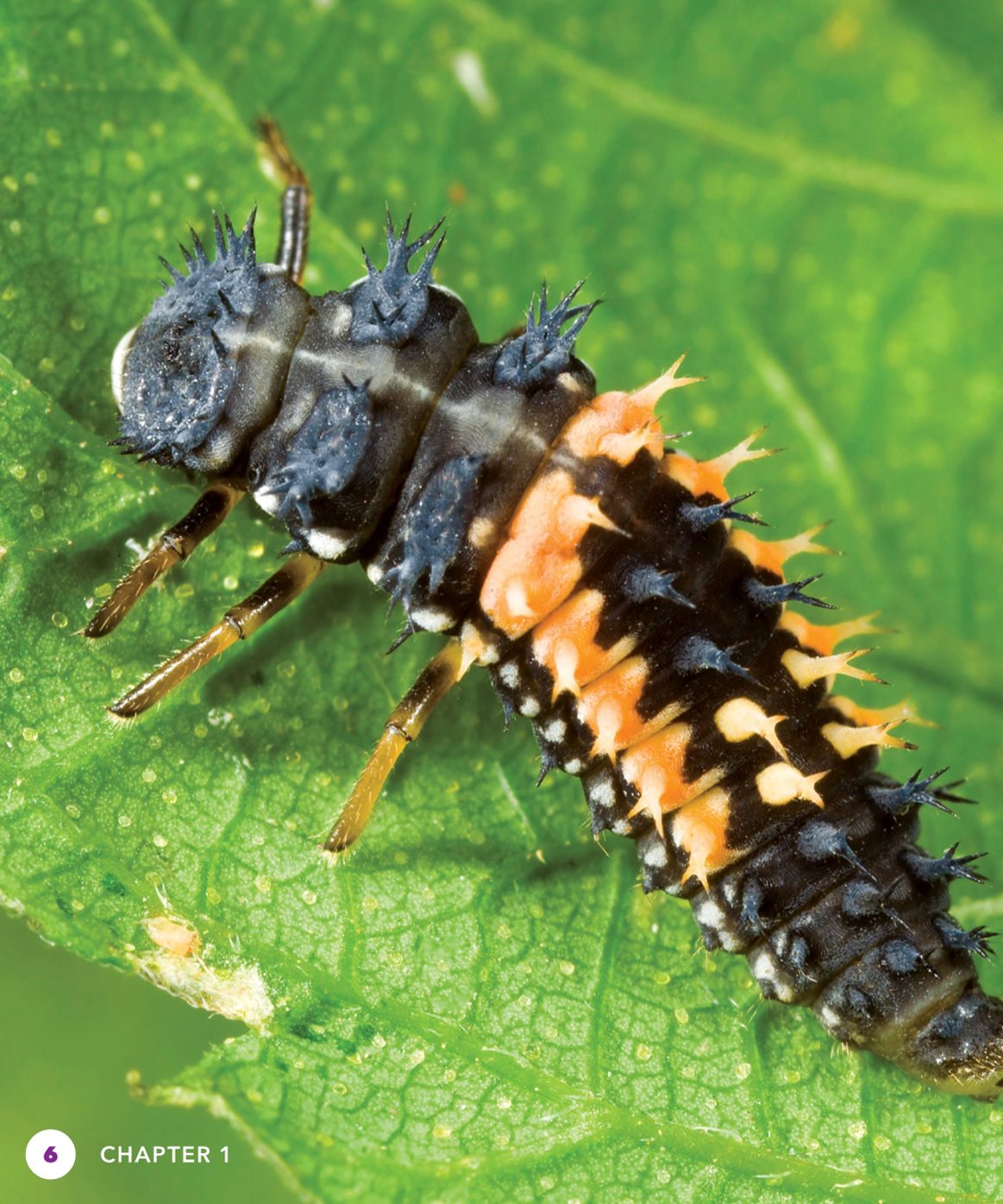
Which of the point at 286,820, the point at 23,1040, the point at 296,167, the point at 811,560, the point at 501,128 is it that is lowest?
the point at 23,1040

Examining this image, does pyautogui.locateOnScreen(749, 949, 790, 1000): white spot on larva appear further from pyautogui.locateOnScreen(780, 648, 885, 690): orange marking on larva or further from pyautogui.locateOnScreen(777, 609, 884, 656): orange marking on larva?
pyautogui.locateOnScreen(777, 609, 884, 656): orange marking on larva

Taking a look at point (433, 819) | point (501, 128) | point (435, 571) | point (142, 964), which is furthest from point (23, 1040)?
point (501, 128)

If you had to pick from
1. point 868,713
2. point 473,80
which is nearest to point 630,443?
point 868,713

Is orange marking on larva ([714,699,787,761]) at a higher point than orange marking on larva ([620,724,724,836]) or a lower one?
higher

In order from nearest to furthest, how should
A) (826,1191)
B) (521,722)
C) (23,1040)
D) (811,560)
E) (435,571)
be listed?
1. (435,571)
2. (826,1191)
3. (521,722)
4. (23,1040)
5. (811,560)

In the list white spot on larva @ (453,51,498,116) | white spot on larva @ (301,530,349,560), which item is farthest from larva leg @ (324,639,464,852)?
white spot on larva @ (453,51,498,116)

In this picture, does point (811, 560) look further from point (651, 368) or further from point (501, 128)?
point (501, 128)
